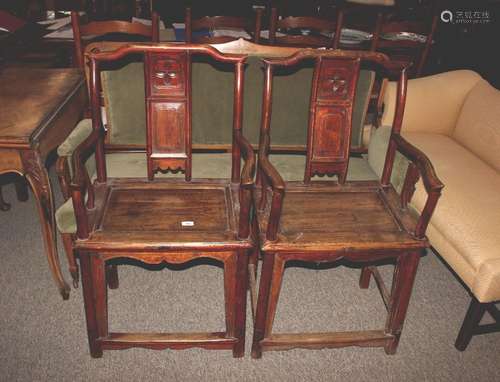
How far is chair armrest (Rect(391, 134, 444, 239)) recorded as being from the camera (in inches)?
61.0

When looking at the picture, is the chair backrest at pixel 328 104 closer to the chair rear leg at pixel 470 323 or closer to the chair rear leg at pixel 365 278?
the chair rear leg at pixel 365 278

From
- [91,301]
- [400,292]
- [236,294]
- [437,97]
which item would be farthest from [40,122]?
[437,97]

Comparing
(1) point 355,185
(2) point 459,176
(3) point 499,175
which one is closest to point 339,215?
(1) point 355,185

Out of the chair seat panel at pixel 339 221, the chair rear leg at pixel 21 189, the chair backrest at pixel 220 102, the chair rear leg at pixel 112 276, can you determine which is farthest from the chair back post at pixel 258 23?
the chair rear leg at pixel 21 189

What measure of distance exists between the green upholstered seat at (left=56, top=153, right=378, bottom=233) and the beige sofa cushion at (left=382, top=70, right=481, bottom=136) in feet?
1.84

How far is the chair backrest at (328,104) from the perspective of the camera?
1.70 m

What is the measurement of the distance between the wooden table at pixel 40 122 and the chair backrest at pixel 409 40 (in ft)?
5.52

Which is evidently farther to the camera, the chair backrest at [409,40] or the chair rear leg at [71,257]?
A: the chair backrest at [409,40]

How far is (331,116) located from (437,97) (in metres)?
1.06

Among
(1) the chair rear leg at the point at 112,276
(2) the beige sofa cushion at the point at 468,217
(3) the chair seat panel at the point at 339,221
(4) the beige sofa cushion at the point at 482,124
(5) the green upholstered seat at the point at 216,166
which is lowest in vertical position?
(1) the chair rear leg at the point at 112,276

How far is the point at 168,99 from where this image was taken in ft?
5.78

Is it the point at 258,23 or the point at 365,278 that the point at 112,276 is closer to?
the point at 365,278

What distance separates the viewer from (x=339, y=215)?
1.72m

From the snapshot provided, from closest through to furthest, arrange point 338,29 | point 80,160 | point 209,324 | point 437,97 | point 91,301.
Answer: point 80,160
point 91,301
point 209,324
point 437,97
point 338,29
